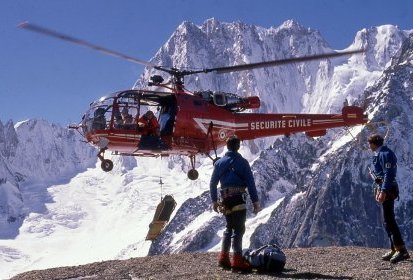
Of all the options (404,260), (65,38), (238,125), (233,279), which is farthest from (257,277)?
(238,125)

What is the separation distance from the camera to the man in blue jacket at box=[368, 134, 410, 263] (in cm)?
1590

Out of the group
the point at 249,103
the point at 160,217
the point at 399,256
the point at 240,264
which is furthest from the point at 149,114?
the point at 399,256

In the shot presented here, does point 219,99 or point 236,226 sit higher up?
point 219,99

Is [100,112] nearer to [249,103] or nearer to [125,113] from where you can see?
[125,113]

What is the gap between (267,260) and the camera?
1551 cm

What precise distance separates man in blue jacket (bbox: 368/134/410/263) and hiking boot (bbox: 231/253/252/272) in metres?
3.64

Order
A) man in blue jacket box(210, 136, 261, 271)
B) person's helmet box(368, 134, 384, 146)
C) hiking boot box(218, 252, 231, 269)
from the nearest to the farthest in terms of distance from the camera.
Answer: man in blue jacket box(210, 136, 261, 271) < hiking boot box(218, 252, 231, 269) < person's helmet box(368, 134, 384, 146)

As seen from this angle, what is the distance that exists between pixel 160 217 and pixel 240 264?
28.9 feet

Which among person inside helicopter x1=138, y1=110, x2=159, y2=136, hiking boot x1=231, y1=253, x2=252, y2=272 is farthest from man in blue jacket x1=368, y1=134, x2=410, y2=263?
person inside helicopter x1=138, y1=110, x2=159, y2=136

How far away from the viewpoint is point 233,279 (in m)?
14.3

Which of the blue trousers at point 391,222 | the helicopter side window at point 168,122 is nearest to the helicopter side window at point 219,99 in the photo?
the helicopter side window at point 168,122

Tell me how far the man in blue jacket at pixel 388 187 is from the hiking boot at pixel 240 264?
364 centimetres

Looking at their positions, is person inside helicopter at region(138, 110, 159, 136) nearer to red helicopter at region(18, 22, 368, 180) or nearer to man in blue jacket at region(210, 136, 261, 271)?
red helicopter at region(18, 22, 368, 180)

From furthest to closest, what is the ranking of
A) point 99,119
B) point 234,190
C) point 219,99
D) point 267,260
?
point 219,99
point 99,119
point 234,190
point 267,260
